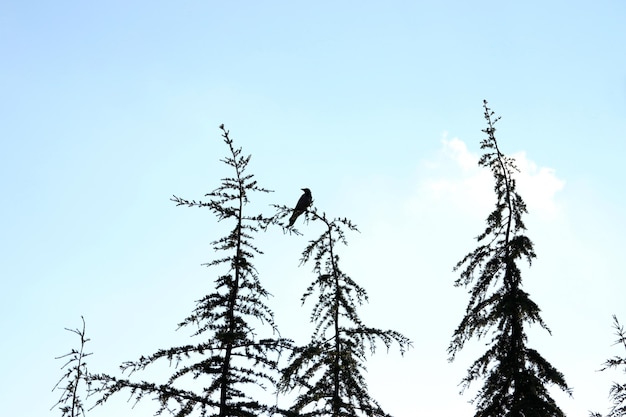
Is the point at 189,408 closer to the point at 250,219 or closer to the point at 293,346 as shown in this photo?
the point at 293,346

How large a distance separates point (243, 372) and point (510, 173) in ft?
29.8

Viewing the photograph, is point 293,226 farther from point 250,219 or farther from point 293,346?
point 293,346

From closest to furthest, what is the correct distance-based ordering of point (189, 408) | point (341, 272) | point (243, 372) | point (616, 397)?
point (189, 408), point (243, 372), point (341, 272), point (616, 397)

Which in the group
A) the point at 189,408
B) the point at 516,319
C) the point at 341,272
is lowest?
the point at 189,408

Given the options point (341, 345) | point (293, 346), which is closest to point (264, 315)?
point (293, 346)

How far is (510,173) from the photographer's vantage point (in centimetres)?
1520

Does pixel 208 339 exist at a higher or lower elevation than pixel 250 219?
lower

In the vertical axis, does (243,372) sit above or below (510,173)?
below

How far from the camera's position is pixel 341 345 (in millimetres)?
13328

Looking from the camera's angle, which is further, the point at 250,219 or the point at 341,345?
the point at 250,219

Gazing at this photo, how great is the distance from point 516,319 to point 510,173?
4061mm

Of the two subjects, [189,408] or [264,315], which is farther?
[264,315]

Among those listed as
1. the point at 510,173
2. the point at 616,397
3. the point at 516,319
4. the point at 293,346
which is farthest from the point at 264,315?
the point at 616,397

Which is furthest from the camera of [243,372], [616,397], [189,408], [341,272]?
[616,397]
